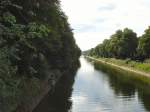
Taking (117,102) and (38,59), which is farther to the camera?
(117,102)

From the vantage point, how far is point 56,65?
51438 millimetres

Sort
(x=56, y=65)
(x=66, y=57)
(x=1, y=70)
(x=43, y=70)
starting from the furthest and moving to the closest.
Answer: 1. (x=66, y=57)
2. (x=56, y=65)
3. (x=43, y=70)
4. (x=1, y=70)

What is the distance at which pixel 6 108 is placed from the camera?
18.5m

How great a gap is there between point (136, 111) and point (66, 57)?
29.3 m

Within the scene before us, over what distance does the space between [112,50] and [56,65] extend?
298 ft

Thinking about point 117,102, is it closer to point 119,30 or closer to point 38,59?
point 38,59

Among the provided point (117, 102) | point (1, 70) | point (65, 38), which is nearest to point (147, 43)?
point (65, 38)

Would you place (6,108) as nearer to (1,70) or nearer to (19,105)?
(19,105)

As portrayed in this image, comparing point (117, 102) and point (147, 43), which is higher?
point (147, 43)

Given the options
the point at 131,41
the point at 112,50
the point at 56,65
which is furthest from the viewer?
the point at 112,50

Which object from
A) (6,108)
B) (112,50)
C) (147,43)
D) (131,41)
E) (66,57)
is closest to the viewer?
(6,108)

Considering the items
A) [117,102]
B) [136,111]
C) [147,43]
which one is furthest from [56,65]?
[147,43]

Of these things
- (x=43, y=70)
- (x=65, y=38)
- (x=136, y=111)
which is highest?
(x=65, y=38)

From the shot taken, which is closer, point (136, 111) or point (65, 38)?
point (136, 111)
